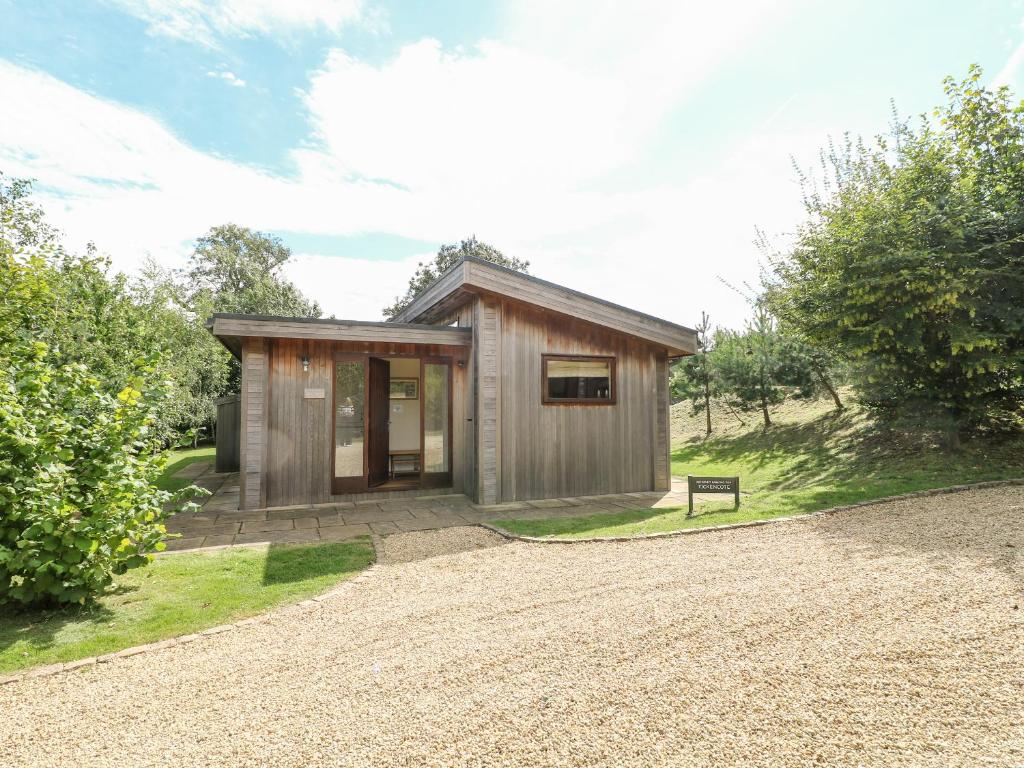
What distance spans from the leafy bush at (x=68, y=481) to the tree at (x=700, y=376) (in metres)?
13.9

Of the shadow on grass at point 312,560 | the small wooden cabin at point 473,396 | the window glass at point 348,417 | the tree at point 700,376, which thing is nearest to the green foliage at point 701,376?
the tree at point 700,376

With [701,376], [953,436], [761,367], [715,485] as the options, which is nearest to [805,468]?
[953,436]

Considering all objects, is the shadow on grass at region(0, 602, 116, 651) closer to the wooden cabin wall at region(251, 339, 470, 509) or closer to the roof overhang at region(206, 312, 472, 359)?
the wooden cabin wall at region(251, 339, 470, 509)

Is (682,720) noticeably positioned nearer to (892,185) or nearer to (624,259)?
(892,185)

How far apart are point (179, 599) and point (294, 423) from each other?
Result: 388 cm

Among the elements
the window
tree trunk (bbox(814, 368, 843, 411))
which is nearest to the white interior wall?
the window

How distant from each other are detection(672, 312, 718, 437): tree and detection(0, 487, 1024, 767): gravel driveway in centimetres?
1154

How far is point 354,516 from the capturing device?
259 inches

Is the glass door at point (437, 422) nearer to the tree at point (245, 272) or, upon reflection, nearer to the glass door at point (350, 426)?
the glass door at point (350, 426)

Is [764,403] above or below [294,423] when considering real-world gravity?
above

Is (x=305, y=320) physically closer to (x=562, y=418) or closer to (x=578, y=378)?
(x=562, y=418)

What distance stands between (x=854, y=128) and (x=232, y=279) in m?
Result: 29.2

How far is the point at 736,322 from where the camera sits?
16.0m

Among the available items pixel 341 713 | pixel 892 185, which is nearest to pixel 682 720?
pixel 341 713
